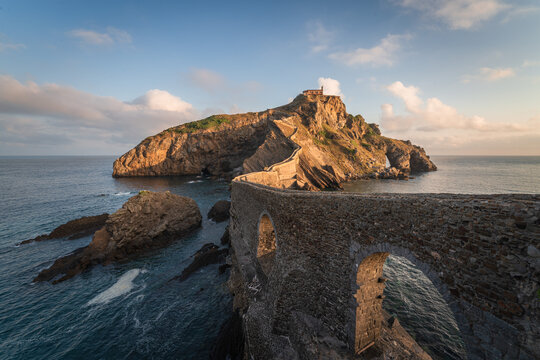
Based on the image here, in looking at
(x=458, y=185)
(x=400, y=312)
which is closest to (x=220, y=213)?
(x=400, y=312)

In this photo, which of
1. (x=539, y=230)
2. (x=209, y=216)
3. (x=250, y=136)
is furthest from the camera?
(x=250, y=136)

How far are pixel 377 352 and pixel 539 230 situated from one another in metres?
7.50

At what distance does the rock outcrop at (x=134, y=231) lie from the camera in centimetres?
1980

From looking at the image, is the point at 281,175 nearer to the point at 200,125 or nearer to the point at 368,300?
the point at 368,300

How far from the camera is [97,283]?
1758cm

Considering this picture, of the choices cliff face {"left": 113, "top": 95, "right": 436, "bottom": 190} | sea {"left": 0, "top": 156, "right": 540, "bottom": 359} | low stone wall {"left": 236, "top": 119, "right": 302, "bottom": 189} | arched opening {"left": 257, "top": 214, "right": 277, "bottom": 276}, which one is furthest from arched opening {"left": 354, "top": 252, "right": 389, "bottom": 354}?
cliff face {"left": 113, "top": 95, "right": 436, "bottom": 190}

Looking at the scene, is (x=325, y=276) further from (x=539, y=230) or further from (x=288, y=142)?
(x=288, y=142)

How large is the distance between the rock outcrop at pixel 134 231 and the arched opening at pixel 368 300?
22.7 meters

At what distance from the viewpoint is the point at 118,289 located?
16.8m

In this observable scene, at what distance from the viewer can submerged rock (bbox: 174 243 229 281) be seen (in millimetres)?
18328

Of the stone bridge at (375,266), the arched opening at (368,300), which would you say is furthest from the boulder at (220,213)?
the arched opening at (368,300)

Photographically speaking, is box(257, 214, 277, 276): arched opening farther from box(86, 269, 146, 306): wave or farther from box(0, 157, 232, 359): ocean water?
box(86, 269, 146, 306): wave

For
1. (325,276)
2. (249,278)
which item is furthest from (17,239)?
(325,276)

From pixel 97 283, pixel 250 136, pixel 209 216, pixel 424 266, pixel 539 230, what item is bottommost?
pixel 97 283
